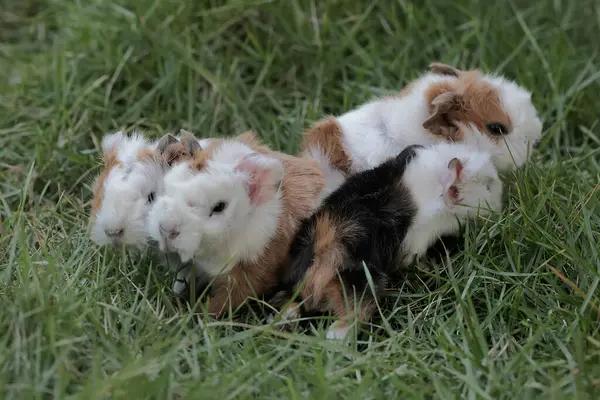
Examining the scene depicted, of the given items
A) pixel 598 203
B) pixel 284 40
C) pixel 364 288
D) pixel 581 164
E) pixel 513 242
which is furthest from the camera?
pixel 284 40

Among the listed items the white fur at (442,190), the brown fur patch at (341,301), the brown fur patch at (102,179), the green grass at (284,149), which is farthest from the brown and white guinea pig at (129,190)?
the white fur at (442,190)

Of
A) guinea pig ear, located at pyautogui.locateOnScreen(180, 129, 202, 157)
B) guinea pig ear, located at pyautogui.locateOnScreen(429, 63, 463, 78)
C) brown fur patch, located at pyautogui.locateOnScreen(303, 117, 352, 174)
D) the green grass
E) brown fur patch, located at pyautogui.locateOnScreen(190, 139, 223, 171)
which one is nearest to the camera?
the green grass

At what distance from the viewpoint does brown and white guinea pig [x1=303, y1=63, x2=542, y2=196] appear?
3078mm

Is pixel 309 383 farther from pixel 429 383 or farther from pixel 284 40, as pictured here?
pixel 284 40

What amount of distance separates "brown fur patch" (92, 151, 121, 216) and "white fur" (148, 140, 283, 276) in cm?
31

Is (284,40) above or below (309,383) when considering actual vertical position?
above

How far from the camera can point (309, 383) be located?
7.40 ft

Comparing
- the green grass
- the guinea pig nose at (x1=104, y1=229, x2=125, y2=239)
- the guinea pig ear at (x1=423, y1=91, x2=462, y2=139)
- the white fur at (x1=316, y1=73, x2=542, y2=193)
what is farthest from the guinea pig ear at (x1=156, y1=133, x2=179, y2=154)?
the guinea pig ear at (x1=423, y1=91, x2=462, y2=139)

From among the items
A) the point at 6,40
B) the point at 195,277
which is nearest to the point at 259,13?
the point at 6,40

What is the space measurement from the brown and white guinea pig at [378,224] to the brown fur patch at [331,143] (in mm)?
307

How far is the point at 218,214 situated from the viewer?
2.45 metres

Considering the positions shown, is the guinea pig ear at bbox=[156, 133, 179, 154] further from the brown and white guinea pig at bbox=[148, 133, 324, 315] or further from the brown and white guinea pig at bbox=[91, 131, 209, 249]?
the brown and white guinea pig at bbox=[148, 133, 324, 315]

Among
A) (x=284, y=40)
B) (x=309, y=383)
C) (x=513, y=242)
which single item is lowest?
(x=309, y=383)

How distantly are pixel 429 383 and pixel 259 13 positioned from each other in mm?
2865
